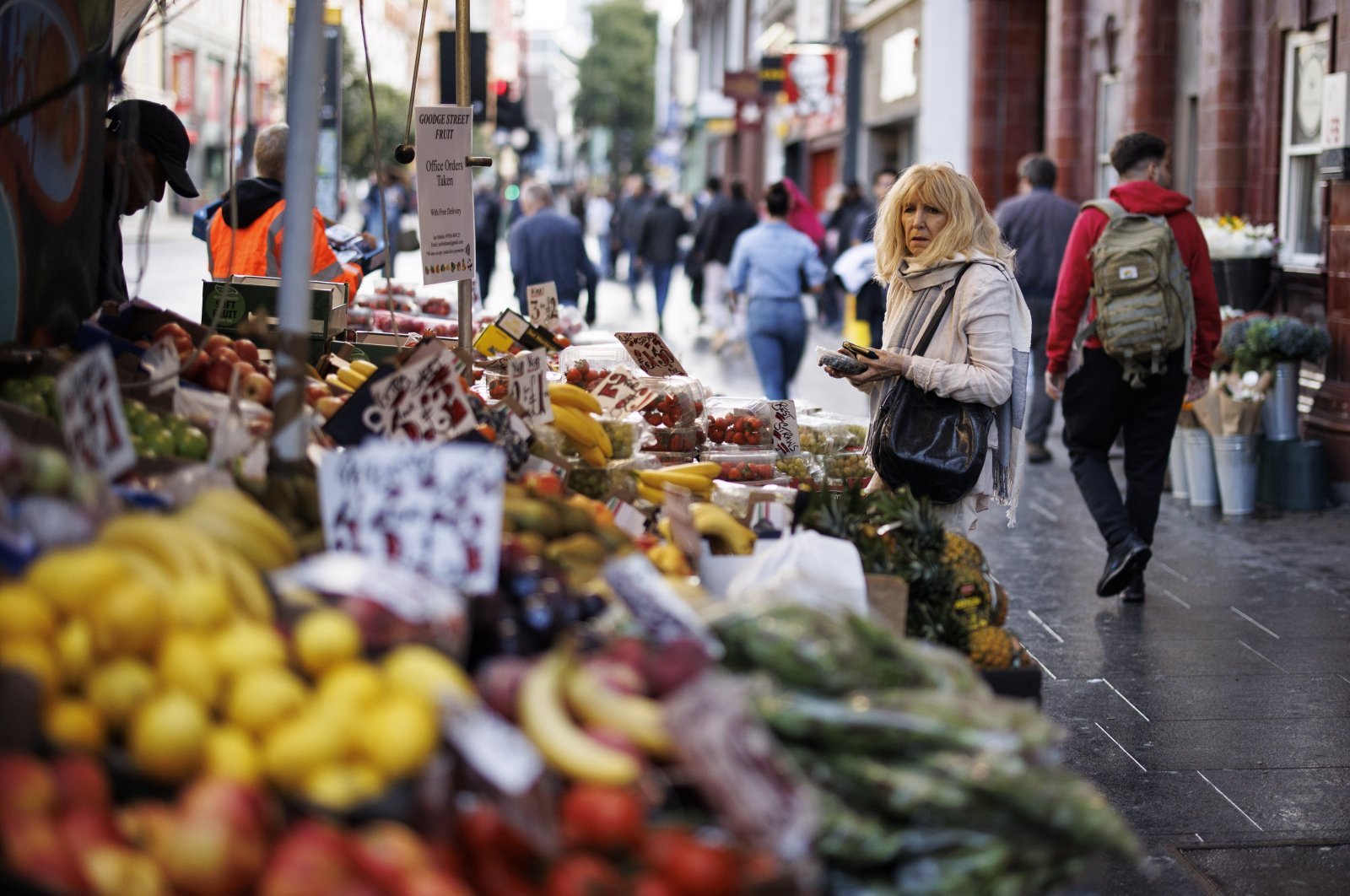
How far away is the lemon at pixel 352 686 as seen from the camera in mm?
2297

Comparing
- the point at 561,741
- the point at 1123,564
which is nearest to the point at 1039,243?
the point at 1123,564

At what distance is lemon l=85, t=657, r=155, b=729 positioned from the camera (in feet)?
7.61

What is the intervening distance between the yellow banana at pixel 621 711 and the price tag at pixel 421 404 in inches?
64.8

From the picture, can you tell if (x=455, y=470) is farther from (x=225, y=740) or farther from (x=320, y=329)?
(x=320, y=329)

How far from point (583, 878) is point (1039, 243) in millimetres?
10051

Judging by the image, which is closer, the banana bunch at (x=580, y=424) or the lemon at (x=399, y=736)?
the lemon at (x=399, y=736)

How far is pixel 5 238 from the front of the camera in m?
4.83

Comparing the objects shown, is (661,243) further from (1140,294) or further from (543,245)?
(1140,294)

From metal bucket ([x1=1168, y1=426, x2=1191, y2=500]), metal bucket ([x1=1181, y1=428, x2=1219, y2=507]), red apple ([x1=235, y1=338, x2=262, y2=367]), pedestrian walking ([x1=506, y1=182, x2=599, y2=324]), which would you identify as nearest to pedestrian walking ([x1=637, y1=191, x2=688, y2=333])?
pedestrian walking ([x1=506, y1=182, x2=599, y2=324])

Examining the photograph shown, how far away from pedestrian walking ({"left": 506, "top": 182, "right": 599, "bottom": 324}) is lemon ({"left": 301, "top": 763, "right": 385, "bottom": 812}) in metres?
12.8

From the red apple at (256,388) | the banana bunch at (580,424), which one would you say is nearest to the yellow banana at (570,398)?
the banana bunch at (580,424)

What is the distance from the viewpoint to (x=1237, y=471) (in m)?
9.63

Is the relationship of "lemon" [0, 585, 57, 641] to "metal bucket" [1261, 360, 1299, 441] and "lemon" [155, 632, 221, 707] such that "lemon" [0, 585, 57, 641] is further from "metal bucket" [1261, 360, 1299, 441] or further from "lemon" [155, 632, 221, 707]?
"metal bucket" [1261, 360, 1299, 441]

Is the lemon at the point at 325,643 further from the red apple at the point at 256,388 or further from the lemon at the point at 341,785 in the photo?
the red apple at the point at 256,388
